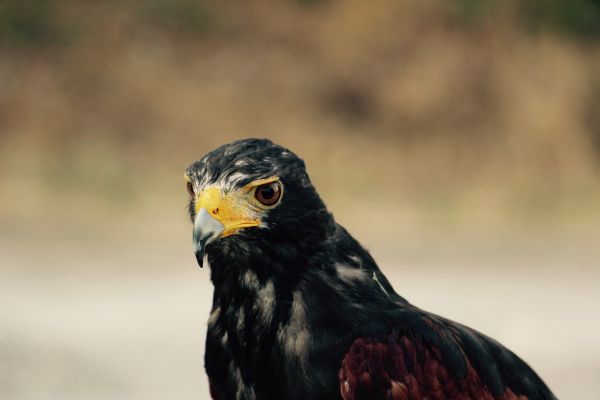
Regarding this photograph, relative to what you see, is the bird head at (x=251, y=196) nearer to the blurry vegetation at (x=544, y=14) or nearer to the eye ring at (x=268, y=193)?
the eye ring at (x=268, y=193)

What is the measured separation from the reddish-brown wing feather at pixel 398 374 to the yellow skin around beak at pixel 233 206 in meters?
0.58

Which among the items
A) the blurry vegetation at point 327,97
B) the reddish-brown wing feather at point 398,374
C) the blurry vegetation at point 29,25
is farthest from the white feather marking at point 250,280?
the blurry vegetation at point 29,25

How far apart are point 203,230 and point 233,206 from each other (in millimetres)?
148

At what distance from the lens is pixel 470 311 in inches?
496

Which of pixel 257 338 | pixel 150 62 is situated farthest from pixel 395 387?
pixel 150 62

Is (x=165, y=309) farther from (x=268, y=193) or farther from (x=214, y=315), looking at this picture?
(x=268, y=193)

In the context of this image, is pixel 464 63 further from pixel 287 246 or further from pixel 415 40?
pixel 287 246

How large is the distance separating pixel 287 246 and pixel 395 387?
2.08 feet

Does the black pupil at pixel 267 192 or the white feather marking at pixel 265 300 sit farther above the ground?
the black pupil at pixel 267 192

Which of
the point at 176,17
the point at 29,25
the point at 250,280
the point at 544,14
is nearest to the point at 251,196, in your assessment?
the point at 250,280

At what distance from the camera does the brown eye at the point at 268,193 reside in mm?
4211

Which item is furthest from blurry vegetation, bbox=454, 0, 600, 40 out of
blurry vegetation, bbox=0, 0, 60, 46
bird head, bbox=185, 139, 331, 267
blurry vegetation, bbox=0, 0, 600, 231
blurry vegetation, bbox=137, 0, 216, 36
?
bird head, bbox=185, 139, 331, 267

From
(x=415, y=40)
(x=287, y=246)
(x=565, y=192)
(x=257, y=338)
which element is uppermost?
(x=415, y=40)

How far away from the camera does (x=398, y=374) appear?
425 centimetres
